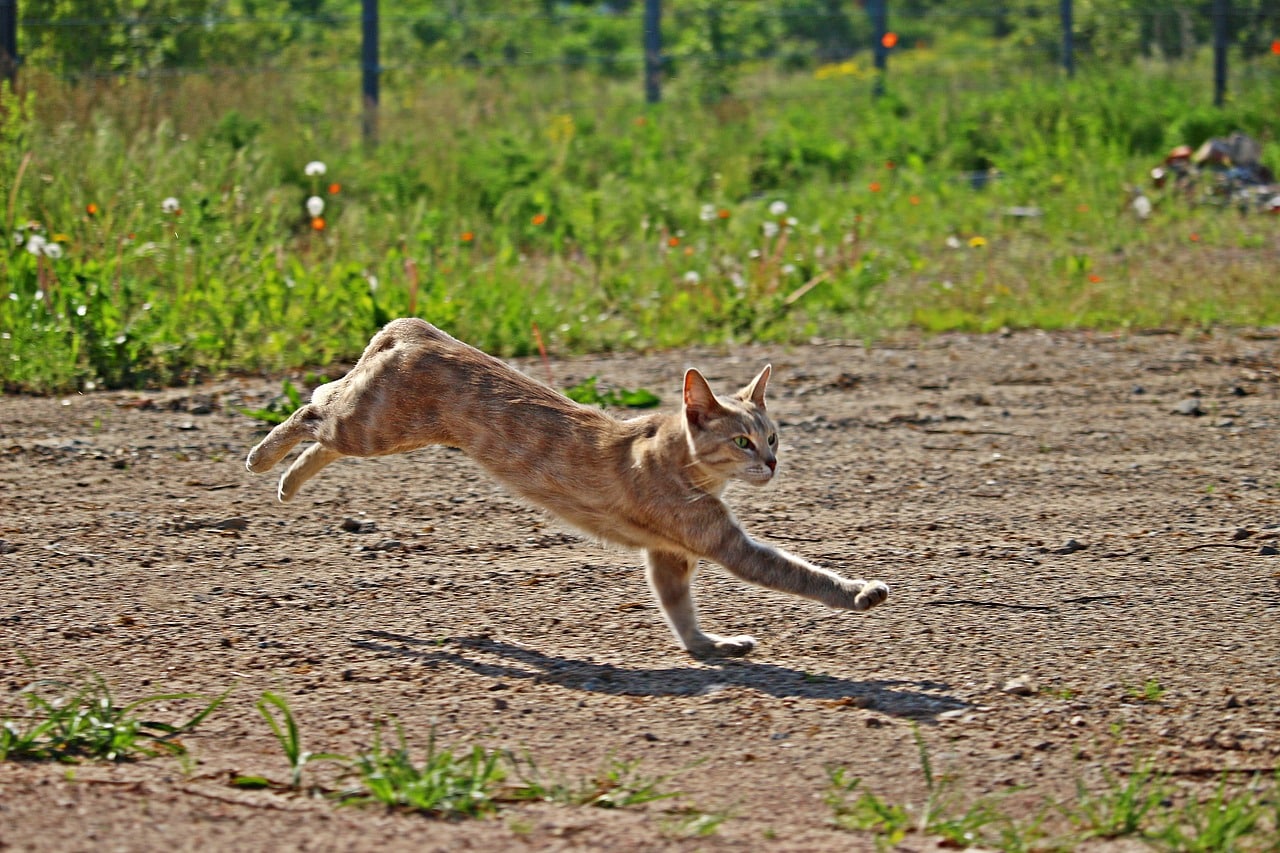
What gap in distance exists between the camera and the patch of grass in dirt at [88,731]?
139 inches

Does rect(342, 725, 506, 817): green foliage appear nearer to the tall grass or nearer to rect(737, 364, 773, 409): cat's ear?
rect(737, 364, 773, 409): cat's ear

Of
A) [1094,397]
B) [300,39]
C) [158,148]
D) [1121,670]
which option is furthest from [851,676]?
[300,39]

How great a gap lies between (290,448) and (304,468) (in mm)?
82

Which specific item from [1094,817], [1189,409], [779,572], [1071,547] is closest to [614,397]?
[1071,547]

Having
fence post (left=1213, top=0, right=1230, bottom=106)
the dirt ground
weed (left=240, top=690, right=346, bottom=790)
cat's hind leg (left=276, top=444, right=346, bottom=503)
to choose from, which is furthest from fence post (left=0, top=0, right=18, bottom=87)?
fence post (left=1213, top=0, right=1230, bottom=106)

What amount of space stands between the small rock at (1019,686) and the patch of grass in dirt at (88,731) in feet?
6.63

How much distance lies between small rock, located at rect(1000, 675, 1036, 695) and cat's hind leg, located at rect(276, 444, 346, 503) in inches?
89.1

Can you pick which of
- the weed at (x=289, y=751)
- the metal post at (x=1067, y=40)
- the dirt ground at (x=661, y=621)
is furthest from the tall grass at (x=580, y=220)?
the weed at (x=289, y=751)

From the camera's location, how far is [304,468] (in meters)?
5.20

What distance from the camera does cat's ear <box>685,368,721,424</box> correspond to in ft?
14.3

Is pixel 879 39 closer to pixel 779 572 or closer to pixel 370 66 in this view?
pixel 370 66

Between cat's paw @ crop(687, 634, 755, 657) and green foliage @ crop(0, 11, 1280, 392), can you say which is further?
green foliage @ crop(0, 11, 1280, 392)

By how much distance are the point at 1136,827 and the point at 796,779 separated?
2.45 ft

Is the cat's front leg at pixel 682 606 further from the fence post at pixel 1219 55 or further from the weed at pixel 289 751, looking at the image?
the fence post at pixel 1219 55
